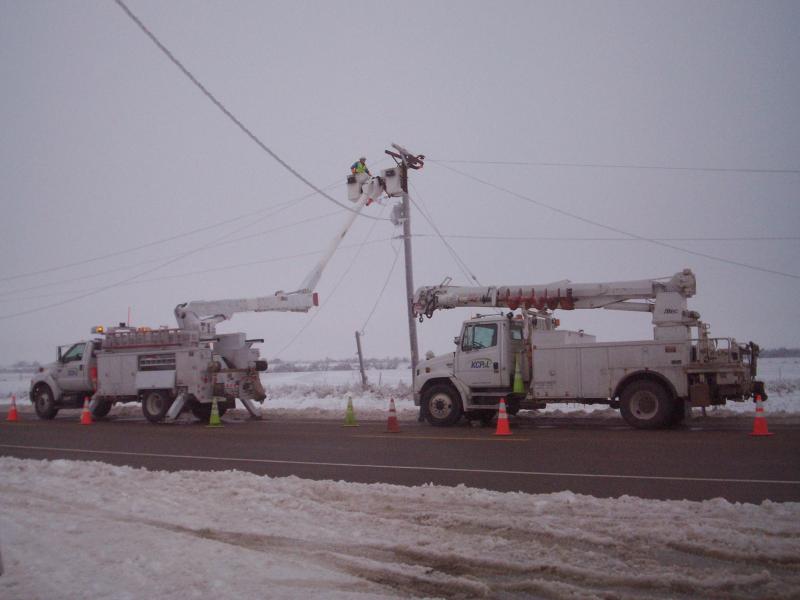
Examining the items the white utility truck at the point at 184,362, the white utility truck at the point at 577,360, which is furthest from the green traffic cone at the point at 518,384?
the white utility truck at the point at 184,362

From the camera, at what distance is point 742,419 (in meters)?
18.3

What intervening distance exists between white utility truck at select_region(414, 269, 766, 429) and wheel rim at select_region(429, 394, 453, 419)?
25 mm

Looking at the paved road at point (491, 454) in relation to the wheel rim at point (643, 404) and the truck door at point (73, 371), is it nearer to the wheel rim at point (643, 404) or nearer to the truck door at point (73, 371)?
the wheel rim at point (643, 404)

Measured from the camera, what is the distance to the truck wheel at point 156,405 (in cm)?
2245

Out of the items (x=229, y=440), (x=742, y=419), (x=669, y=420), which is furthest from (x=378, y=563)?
(x=742, y=419)

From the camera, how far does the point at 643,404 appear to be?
16.5 metres

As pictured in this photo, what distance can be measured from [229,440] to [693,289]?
433 inches

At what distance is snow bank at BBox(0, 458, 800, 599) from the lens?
16.4 feet

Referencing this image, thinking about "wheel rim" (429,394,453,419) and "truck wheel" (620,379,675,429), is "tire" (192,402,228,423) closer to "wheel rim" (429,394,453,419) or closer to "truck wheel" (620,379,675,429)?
→ "wheel rim" (429,394,453,419)

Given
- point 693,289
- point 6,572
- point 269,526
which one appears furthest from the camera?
point 693,289

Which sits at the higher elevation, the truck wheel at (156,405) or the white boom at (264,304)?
the white boom at (264,304)

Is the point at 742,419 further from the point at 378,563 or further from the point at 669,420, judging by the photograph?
the point at 378,563

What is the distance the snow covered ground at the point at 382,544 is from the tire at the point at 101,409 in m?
16.4

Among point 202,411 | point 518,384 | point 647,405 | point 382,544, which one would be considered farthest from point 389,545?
point 202,411
